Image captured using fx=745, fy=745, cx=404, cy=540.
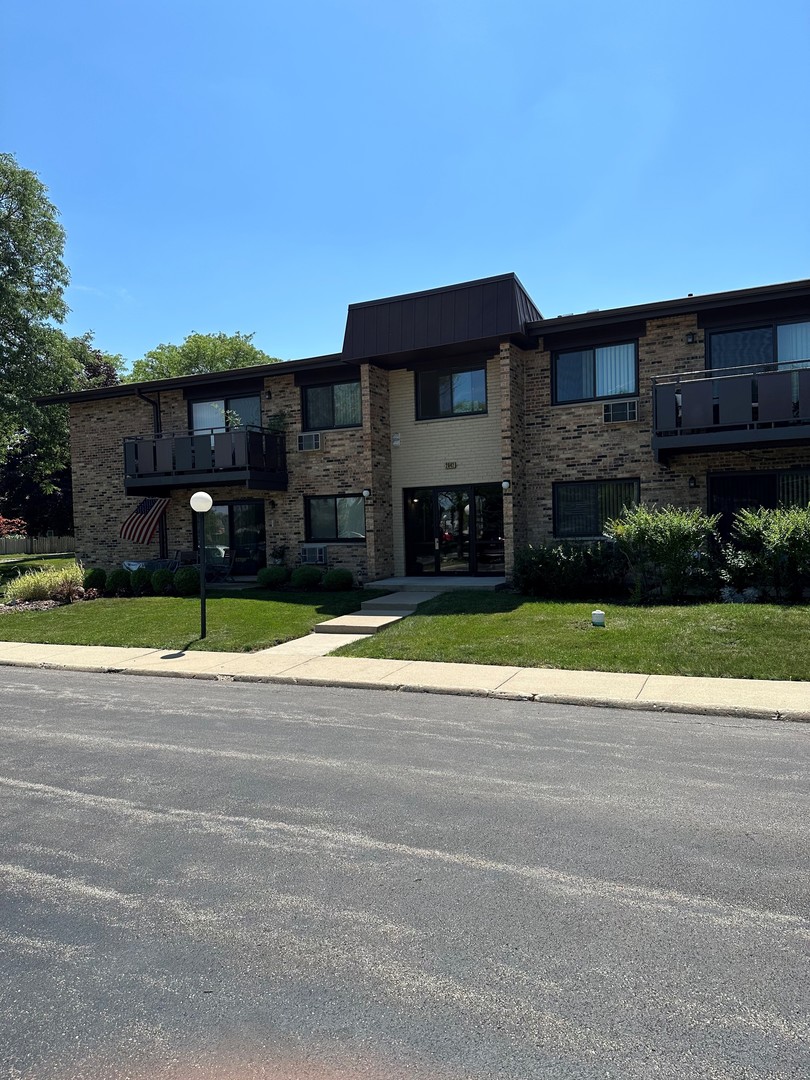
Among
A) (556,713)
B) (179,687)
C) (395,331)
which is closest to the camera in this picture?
(556,713)

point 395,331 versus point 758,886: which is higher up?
point 395,331

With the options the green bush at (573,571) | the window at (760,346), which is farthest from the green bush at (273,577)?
the window at (760,346)

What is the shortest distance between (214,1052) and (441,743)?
411cm

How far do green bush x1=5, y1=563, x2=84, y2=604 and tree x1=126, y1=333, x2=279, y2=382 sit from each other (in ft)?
105

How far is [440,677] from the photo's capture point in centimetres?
948

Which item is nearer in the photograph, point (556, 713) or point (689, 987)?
point (689, 987)

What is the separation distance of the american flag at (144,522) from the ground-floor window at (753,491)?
48.9 feet

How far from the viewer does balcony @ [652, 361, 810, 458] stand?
45.1 feet

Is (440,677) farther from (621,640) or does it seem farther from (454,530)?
(454,530)

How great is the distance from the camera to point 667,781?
552cm

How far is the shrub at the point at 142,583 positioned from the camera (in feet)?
61.9

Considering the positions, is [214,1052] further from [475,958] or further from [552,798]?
[552,798]

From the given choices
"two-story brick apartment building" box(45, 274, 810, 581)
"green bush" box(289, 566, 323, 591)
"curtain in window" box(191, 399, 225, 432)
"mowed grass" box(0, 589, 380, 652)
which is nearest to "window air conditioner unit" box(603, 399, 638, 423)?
"two-story brick apartment building" box(45, 274, 810, 581)

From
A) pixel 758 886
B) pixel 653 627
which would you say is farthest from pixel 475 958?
pixel 653 627
